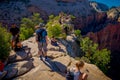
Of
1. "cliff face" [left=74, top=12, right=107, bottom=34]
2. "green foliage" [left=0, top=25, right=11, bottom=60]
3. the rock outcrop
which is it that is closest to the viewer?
the rock outcrop

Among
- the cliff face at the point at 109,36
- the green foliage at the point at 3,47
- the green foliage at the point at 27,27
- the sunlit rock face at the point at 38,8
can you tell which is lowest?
the cliff face at the point at 109,36

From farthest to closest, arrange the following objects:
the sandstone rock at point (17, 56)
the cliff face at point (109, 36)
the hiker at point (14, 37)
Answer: the cliff face at point (109, 36) → the hiker at point (14, 37) → the sandstone rock at point (17, 56)

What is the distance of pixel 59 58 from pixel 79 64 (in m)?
7.27

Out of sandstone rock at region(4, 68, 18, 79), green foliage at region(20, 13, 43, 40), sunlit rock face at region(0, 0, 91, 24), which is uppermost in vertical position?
sandstone rock at region(4, 68, 18, 79)

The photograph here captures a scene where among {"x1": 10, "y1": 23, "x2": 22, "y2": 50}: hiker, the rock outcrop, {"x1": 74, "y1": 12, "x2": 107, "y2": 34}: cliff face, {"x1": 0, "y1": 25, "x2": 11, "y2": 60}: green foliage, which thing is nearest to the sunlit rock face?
{"x1": 74, "y1": 12, "x2": 107, "y2": 34}: cliff face

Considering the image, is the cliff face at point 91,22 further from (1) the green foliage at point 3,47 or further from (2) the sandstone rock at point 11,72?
(2) the sandstone rock at point 11,72

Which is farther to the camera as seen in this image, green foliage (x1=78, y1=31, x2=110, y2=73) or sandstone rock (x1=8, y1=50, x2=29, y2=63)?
green foliage (x1=78, y1=31, x2=110, y2=73)

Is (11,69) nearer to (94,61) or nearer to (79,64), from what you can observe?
(79,64)

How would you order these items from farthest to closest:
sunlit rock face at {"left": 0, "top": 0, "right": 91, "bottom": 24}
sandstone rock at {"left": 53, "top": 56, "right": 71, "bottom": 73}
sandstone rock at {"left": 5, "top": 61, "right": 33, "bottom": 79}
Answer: sunlit rock face at {"left": 0, "top": 0, "right": 91, "bottom": 24}, sandstone rock at {"left": 53, "top": 56, "right": 71, "bottom": 73}, sandstone rock at {"left": 5, "top": 61, "right": 33, "bottom": 79}

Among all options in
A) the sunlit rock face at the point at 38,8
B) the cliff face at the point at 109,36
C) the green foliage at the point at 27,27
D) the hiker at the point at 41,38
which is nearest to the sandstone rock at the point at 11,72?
the hiker at the point at 41,38

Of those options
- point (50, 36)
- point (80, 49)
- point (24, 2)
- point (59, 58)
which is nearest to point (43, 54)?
point (59, 58)

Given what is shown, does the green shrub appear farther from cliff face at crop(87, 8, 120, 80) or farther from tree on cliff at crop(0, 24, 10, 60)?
cliff face at crop(87, 8, 120, 80)

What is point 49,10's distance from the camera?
262ft

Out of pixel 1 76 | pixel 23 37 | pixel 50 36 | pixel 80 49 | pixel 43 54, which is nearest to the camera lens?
pixel 1 76
